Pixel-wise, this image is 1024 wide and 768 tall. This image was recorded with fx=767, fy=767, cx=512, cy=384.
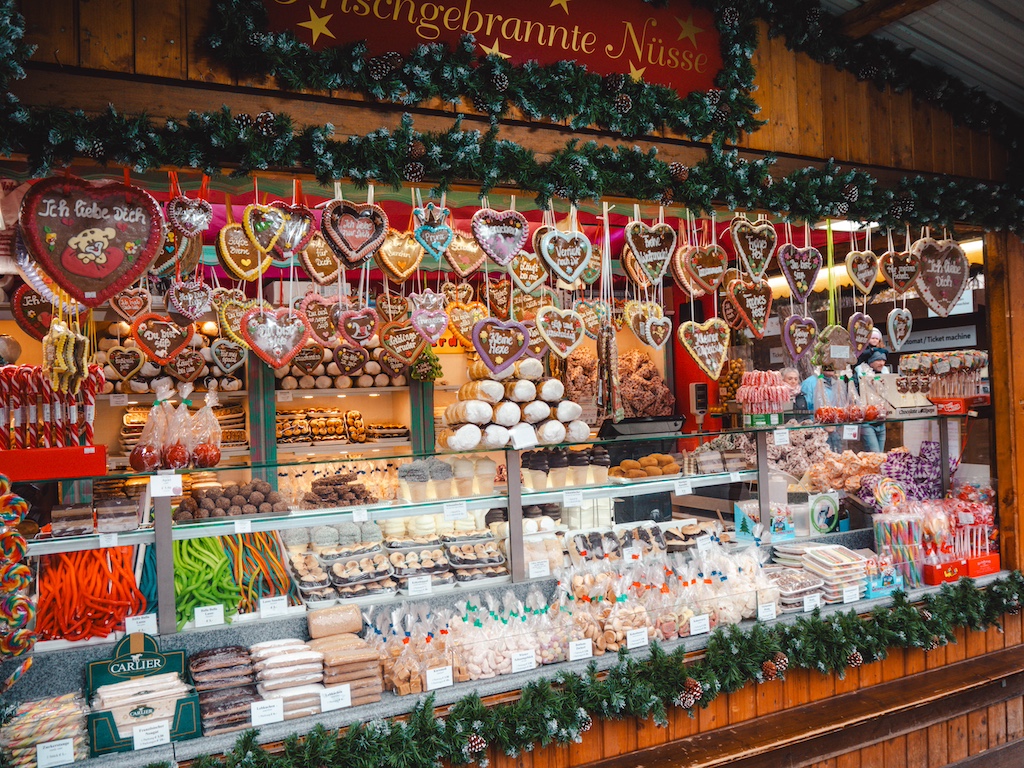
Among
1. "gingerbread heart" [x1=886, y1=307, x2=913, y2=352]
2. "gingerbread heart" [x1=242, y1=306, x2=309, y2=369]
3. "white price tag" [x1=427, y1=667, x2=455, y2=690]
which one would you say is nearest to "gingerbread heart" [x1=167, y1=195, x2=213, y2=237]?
"gingerbread heart" [x1=242, y1=306, x2=309, y2=369]

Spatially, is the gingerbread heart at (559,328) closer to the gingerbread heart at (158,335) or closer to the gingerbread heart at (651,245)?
the gingerbread heart at (651,245)

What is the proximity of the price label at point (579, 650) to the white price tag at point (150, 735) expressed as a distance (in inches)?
60.9

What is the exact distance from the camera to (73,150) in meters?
2.60

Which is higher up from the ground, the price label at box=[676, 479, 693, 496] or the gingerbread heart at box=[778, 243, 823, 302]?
the gingerbread heart at box=[778, 243, 823, 302]

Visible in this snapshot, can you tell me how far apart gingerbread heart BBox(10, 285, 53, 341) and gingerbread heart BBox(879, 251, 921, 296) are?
178 inches

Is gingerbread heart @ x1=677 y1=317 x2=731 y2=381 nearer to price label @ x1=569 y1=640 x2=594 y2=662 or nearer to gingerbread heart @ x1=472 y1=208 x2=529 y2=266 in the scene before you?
gingerbread heart @ x1=472 y1=208 x2=529 y2=266

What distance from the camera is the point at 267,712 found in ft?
9.05

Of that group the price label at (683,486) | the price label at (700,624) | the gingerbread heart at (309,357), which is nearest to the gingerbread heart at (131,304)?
the gingerbread heart at (309,357)

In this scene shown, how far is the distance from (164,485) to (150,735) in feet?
2.84

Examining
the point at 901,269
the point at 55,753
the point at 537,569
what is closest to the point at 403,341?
the point at 537,569

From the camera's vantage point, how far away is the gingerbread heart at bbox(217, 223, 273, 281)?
3295 mm

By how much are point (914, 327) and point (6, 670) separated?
7.80 meters

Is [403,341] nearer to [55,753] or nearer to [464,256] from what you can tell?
[464,256]

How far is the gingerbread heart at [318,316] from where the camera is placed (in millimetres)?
4332
